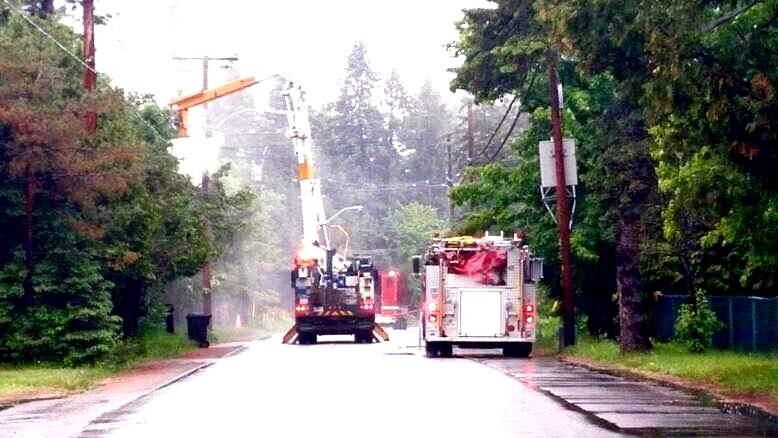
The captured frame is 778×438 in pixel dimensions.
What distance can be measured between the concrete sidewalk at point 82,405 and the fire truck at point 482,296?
246 inches

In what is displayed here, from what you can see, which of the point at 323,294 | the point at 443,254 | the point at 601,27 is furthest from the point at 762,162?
the point at 323,294

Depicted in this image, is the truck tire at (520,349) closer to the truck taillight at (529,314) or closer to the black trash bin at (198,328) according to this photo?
the truck taillight at (529,314)

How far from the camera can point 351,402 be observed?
20703 mm

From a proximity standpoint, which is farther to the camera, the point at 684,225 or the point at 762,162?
the point at 684,225

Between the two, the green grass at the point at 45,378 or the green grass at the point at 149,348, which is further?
the green grass at the point at 149,348

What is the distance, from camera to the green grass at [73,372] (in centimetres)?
2642

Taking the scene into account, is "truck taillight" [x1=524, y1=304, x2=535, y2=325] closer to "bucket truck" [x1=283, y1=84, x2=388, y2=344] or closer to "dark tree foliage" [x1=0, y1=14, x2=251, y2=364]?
"dark tree foliage" [x1=0, y1=14, x2=251, y2=364]

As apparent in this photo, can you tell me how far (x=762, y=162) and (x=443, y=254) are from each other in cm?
1806

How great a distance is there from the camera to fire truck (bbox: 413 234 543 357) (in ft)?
120

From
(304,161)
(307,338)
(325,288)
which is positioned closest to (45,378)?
(325,288)

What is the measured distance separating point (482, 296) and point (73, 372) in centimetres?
1108

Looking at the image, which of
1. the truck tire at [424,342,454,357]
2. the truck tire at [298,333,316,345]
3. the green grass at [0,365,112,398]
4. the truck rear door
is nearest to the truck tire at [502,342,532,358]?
the truck rear door

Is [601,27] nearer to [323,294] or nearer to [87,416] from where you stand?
[87,416]

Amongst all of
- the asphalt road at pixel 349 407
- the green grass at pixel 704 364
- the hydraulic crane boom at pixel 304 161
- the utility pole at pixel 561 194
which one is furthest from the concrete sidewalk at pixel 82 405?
the hydraulic crane boom at pixel 304 161
